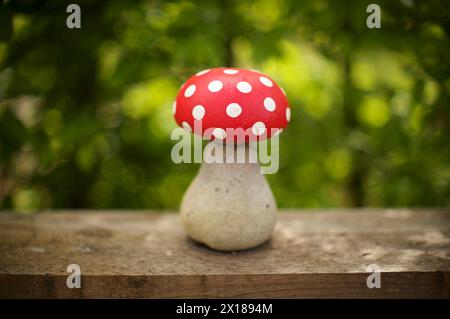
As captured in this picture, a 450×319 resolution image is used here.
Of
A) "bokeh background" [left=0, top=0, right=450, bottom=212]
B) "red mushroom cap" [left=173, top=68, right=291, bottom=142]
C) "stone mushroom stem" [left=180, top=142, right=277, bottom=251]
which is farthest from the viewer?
"bokeh background" [left=0, top=0, right=450, bottom=212]

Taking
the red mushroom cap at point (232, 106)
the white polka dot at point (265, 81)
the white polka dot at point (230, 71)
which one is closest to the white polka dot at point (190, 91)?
the red mushroom cap at point (232, 106)

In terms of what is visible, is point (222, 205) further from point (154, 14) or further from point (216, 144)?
point (154, 14)

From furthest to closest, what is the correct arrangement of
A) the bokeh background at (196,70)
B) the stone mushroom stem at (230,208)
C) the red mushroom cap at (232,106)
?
the bokeh background at (196,70) < the stone mushroom stem at (230,208) < the red mushroom cap at (232,106)

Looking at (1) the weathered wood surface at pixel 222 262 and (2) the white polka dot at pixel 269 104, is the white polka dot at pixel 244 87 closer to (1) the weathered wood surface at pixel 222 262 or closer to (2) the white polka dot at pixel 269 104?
(2) the white polka dot at pixel 269 104

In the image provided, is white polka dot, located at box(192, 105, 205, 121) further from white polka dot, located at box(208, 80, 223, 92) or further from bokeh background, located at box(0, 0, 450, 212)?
bokeh background, located at box(0, 0, 450, 212)

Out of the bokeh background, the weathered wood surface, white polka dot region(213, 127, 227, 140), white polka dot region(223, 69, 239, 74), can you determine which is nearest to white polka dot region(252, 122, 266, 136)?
white polka dot region(213, 127, 227, 140)

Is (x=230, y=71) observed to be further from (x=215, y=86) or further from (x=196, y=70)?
(x=196, y=70)
